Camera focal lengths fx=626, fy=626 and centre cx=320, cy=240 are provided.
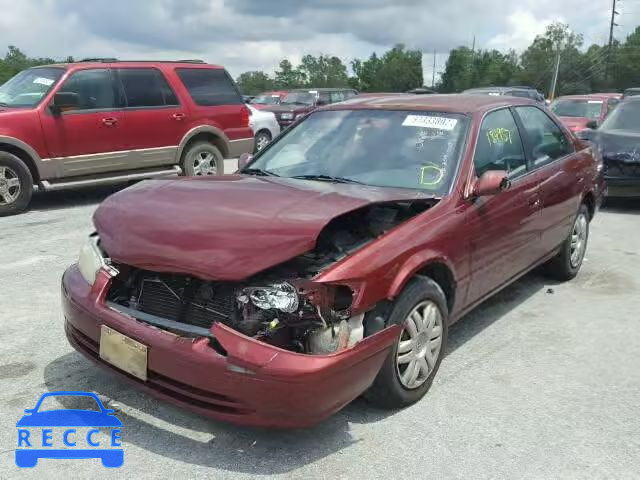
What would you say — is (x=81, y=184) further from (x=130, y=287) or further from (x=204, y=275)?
(x=204, y=275)

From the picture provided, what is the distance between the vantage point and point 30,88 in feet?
27.3

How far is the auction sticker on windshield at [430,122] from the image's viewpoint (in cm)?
410

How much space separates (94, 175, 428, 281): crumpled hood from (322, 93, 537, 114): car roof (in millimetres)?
981

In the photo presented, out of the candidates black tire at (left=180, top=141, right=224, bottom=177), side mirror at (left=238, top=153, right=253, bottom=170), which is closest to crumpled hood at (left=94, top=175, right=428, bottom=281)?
side mirror at (left=238, top=153, right=253, bottom=170)

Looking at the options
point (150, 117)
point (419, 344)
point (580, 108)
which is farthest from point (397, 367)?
point (580, 108)

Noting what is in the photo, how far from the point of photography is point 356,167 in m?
4.02

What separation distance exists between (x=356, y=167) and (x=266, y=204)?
1.03 meters

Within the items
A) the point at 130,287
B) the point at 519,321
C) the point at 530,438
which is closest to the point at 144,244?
the point at 130,287

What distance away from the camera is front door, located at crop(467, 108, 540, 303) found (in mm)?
3889

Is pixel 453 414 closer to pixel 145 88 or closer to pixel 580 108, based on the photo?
pixel 145 88

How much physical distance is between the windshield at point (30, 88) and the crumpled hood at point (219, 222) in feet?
18.0

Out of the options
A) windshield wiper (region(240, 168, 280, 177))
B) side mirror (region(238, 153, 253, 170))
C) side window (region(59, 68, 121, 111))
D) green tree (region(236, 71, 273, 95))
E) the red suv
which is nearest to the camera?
windshield wiper (region(240, 168, 280, 177))

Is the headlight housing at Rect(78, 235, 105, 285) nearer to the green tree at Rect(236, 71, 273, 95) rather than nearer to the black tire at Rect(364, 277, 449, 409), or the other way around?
the black tire at Rect(364, 277, 449, 409)

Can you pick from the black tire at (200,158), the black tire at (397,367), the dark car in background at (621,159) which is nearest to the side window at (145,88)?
the black tire at (200,158)
